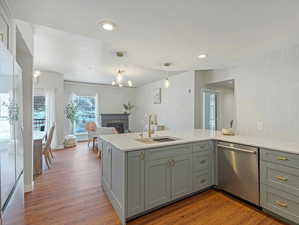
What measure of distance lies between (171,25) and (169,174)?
1932mm

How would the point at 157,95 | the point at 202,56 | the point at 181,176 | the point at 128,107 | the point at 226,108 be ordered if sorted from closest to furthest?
the point at 181,176, the point at 202,56, the point at 226,108, the point at 157,95, the point at 128,107

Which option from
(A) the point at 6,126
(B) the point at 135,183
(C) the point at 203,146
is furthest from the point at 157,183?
(A) the point at 6,126

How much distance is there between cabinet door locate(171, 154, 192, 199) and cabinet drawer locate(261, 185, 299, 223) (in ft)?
3.13

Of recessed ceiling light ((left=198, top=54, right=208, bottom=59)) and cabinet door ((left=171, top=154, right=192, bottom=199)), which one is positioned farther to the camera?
recessed ceiling light ((left=198, top=54, right=208, bottom=59))

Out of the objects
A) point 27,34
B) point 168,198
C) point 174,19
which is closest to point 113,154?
point 168,198

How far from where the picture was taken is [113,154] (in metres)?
2.18

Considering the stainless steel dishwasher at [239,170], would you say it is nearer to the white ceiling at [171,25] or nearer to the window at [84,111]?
the white ceiling at [171,25]

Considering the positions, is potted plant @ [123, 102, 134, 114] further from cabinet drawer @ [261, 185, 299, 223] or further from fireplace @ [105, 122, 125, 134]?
cabinet drawer @ [261, 185, 299, 223]

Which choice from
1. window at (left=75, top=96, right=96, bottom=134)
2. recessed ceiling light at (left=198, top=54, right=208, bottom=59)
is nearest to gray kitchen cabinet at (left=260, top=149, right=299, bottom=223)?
recessed ceiling light at (left=198, top=54, right=208, bottom=59)

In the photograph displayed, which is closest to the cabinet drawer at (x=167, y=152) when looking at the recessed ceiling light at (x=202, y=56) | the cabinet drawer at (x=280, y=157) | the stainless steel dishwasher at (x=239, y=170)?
the stainless steel dishwasher at (x=239, y=170)

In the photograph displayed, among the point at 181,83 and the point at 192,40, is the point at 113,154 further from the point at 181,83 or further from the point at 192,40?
the point at 181,83

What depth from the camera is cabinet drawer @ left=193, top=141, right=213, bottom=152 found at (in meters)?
2.50

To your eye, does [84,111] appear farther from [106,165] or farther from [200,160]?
[200,160]

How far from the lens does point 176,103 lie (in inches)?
213
